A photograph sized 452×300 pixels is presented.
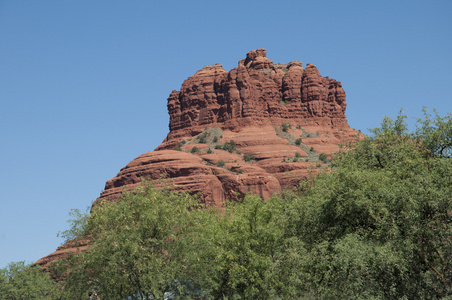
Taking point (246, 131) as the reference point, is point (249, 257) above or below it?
below

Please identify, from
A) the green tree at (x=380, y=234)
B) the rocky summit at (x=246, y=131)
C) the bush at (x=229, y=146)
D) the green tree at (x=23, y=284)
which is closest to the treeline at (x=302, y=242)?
the green tree at (x=380, y=234)

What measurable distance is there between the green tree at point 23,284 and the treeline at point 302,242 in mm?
25829

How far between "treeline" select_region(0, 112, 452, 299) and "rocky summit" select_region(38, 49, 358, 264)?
255ft

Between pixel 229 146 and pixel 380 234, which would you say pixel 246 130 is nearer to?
pixel 229 146

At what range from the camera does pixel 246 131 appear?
15462 cm

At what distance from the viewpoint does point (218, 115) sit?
16425 centimetres

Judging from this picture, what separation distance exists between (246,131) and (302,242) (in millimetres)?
118373

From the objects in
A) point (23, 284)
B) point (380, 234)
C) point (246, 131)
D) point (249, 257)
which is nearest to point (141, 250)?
point (249, 257)

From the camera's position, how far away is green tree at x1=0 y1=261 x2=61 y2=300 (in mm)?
66500

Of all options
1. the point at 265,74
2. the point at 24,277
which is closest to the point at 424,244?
the point at 24,277

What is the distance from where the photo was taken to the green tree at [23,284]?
66.5m

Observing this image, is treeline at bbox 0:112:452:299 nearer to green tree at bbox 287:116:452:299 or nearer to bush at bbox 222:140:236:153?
green tree at bbox 287:116:452:299

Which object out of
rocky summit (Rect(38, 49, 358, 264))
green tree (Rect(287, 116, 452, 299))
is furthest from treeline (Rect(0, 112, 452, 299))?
rocky summit (Rect(38, 49, 358, 264))

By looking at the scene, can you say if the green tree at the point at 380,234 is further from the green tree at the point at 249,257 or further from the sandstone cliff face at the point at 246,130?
the sandstone cliff face at the point at 246,130
